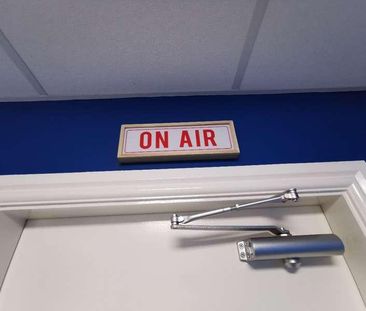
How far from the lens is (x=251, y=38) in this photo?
0.60 meters

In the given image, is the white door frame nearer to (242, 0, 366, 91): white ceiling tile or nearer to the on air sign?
the on air sign

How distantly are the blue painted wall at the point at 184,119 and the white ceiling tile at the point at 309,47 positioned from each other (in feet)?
0.20

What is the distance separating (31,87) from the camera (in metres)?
0.72

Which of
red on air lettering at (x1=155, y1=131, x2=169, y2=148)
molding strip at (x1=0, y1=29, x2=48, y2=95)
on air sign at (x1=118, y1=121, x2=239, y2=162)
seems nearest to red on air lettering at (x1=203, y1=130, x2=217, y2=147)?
on air sign at (x1=118, y1=121, x2=239, y2=162)

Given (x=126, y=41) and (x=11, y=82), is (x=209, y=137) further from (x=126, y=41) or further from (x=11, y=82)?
(x=11, y=82)

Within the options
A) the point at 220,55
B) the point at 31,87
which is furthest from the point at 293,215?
the point at 31,87

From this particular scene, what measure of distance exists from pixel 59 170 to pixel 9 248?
9.5 inches

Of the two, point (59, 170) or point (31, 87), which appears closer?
point (59, 170)

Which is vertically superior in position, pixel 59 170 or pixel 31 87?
pixel 31 87

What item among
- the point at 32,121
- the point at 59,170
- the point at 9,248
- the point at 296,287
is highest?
the point at 32,121

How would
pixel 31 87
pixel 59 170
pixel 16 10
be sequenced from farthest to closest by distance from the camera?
pixel 31 87 → pixel 59 170 → pixel 16 10

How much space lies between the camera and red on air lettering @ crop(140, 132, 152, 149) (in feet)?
2.11

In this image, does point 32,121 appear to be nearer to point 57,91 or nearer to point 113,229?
point 57,91

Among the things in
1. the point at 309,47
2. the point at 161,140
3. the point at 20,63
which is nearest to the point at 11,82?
the point at 20,63
